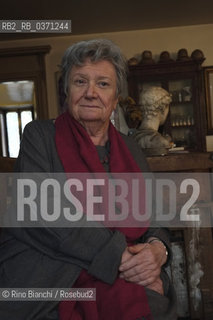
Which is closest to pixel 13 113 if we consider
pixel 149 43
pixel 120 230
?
pixel 149 43

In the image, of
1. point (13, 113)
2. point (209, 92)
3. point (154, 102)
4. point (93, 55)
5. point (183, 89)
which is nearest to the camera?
point (93, 55)

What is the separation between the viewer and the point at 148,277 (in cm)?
116

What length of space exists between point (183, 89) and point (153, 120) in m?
3.88

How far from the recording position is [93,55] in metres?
1.25

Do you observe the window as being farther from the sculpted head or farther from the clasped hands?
the clasped hands

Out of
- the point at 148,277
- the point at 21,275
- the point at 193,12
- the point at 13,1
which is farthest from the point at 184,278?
the point at 193,12

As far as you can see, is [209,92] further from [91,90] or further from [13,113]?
[13,113]

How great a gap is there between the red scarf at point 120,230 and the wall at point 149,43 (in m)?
4.54

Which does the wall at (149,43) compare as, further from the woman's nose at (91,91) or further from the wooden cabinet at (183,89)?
the woman's nose at (91,91)

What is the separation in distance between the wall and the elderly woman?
4518 mm

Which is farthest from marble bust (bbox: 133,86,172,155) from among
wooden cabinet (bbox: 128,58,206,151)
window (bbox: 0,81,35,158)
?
window (bbox: 0,81,35,158)

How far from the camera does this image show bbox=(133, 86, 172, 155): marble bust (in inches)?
65.5

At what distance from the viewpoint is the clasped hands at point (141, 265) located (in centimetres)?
113

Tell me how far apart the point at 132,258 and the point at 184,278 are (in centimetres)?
65
